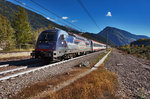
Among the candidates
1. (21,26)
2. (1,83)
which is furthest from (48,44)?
(21,26)

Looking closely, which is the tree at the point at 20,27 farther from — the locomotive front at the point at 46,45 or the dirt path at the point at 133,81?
the dirt path at the point at 133,81

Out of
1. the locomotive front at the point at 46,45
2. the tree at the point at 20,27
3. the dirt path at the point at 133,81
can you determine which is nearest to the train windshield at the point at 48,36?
the locomotive front at the point at 46,45

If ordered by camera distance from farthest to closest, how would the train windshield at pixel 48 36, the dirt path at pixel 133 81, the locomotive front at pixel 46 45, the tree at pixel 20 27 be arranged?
the tree at pixel 20 27
the train windshield at pixel 48 36
the locomotive front at pixel 46 45
the dirt path at pixel 133 81

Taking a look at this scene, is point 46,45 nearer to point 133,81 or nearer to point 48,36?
point 48,36

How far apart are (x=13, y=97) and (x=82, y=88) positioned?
92.6 inches

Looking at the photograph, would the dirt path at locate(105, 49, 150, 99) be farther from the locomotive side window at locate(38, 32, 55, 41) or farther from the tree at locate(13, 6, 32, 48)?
the tree at locate(13, 6, 32, 48)

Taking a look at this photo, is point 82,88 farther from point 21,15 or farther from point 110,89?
point 21,15

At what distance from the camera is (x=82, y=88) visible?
3.20 m

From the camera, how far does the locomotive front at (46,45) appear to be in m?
7.54

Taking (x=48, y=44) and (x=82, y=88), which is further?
(x=48, y=44)

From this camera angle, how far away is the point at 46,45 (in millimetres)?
7941

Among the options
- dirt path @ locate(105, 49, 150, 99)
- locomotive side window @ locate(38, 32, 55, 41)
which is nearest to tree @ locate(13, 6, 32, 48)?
locomotive side window @ locate(38, 32, 55, 41)

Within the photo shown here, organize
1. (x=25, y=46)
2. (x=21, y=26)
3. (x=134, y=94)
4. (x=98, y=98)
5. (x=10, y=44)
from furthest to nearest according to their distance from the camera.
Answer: (x=25, y=46), (x=21, y=26), (x=10, y=44), (x=134, y=94), (x=98, y=98)

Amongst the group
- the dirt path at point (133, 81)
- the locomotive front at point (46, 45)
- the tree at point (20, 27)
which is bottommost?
the dirt path at point (133, 81)
